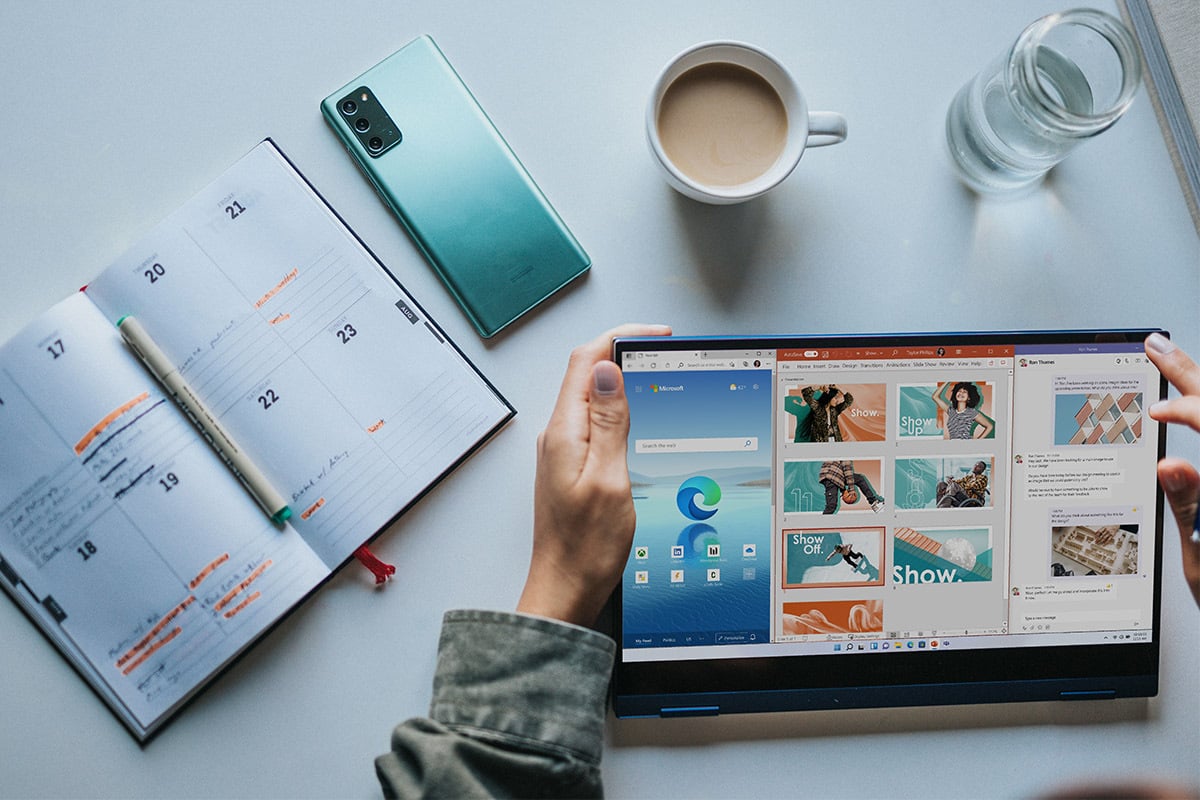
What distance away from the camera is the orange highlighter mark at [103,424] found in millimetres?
697

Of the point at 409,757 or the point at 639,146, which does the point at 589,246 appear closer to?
the point at 639,146

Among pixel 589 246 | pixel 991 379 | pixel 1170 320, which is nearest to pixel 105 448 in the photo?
pixel 589 246

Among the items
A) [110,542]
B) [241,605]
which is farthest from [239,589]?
[110,542]

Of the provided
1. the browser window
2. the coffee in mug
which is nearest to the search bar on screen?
the browser window

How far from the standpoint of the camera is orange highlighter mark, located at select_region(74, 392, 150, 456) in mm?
697

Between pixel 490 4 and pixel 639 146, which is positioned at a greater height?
pixel 490 4

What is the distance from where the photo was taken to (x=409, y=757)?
0.58m

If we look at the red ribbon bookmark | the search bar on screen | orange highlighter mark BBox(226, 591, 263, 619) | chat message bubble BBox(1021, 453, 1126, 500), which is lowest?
chat message bubble BBox(1021, 453, 1126, 500)

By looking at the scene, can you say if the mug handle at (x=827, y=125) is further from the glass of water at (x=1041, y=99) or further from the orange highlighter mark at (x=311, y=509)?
the orange highlighter mark at (x=311, y=509)

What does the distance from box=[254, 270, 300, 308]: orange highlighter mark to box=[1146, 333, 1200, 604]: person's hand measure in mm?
722

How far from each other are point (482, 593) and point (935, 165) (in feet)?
1.85

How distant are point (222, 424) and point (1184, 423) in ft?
2.54

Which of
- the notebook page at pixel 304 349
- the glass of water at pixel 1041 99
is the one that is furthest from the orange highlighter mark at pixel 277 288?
the glass of water at pixel 1041 99

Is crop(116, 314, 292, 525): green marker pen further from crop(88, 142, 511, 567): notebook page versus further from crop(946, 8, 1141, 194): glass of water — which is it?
crop(946, 8, 1141, 194): glass of water
